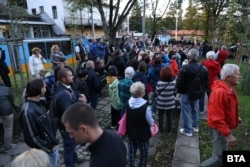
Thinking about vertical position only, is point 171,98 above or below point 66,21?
below

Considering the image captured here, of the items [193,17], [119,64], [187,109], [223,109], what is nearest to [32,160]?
[223,109]

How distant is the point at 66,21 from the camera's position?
131ft

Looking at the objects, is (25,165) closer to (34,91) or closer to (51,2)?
(34,91)

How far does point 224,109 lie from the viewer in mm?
3330

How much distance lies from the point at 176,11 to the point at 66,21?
19256 mm

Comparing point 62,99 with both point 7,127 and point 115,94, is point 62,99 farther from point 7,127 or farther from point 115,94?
point 115,94

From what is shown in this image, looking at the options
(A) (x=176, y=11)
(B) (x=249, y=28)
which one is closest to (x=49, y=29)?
(A) (x=176, y=11)

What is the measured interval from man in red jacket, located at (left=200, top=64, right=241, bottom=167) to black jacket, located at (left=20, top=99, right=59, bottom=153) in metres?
2.37

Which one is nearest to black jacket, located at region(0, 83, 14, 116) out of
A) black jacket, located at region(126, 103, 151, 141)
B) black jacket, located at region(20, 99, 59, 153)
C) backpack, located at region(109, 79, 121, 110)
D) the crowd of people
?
the crowd of people

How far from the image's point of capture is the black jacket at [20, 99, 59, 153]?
117 inches

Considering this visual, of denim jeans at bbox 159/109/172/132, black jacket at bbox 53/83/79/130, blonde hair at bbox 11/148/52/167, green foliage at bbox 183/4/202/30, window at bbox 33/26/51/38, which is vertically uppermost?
green foliage at bbox 183/4/202/30

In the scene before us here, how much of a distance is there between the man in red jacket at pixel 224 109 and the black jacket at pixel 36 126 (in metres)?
2.37

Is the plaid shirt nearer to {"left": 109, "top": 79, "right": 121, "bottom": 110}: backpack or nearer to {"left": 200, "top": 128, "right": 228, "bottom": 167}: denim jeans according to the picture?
{"left": 109, "top": 79, "right": 121, "bottom": 110}: backpack

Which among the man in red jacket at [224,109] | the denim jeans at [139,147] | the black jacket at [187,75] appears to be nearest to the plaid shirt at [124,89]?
the black jacket at [187,75]
